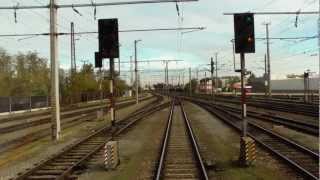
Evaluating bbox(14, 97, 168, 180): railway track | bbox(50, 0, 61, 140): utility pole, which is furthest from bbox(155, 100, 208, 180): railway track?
bbox(50, 0, 61, 140): utility pole

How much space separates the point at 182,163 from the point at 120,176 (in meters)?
3.12

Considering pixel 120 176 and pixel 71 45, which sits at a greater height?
pixel 71 45

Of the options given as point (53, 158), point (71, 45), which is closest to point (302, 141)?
point (53, 158)

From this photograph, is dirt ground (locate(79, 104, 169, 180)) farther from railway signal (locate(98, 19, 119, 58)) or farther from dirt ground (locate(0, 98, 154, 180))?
railway signal (locate(98, 19, 119, 58))

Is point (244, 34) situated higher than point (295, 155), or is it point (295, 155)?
point (244, 34)

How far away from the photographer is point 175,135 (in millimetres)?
30781

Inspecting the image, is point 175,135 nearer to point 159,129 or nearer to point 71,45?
point 159,129

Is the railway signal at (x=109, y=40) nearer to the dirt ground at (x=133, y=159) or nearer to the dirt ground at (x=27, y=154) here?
the dirt ground at (x=133, y=159)

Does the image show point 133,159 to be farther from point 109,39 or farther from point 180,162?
point 109,39

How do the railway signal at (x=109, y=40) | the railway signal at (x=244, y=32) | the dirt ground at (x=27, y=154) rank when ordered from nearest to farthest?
1. the railway signal at (x=244, y=32)
2. the dirt ground at (x=27, y=154)
3. the railway signal at (x=109, y=40)

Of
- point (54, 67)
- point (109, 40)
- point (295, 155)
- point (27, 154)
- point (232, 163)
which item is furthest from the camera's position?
point (54, 67)

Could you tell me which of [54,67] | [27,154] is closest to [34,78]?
[54,67]

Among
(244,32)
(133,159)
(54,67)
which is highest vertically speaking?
(244,32)

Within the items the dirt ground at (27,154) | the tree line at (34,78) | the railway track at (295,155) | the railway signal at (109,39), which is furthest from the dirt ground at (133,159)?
the tree line at (34,78)
